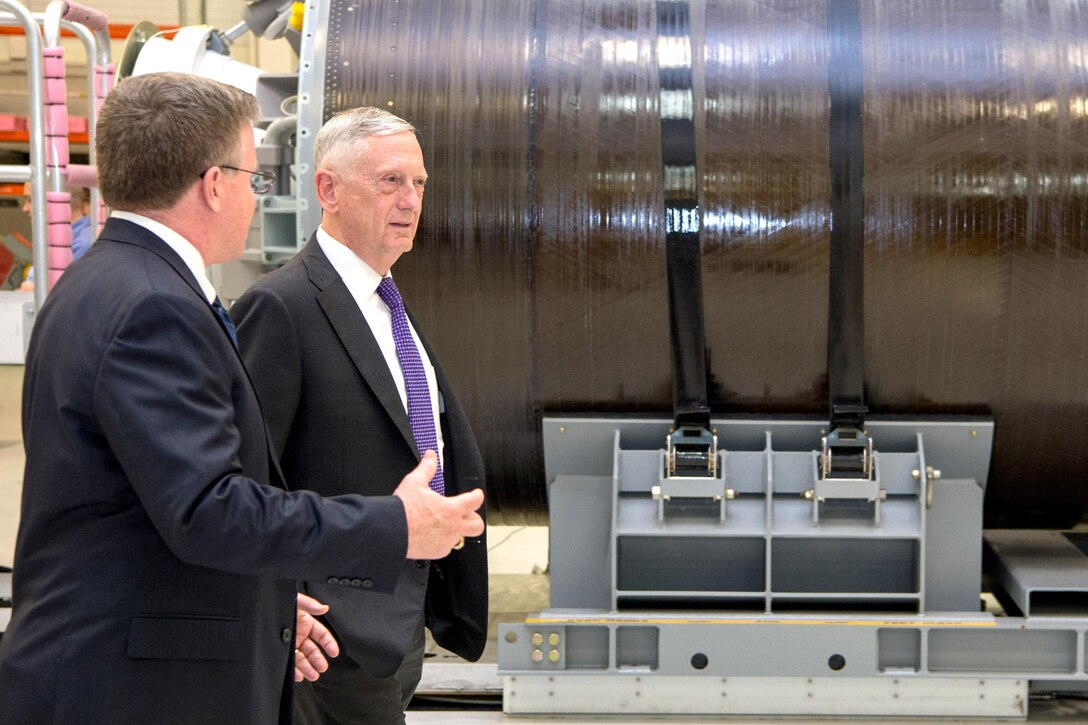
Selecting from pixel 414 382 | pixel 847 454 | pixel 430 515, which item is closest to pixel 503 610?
pixel 847 454

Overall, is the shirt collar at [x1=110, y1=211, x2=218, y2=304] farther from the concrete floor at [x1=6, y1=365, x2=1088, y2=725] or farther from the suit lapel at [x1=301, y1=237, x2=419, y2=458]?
the concrete floor at [x1=6, y1=365, x2=1088, y2=725]

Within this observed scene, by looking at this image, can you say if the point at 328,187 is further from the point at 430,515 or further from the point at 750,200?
the point at 750,200

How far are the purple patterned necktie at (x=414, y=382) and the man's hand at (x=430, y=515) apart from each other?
699 millimetres

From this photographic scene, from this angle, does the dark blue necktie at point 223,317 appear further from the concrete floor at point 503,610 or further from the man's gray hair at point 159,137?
the concrete floor at point 503,610

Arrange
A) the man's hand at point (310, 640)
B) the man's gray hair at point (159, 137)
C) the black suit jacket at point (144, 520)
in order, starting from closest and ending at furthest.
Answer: the black suit jacket at point (144, 520) < the man's gray hair at point (159, 137) < the man's hand at point (310, 640)

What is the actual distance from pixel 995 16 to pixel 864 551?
1696 mm

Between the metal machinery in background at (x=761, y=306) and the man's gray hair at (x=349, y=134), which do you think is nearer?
the man's gray hair at (x=349, y=134)

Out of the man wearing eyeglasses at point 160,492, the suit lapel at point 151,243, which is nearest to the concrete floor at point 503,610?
the man wearing eyeglasses at point 160,492

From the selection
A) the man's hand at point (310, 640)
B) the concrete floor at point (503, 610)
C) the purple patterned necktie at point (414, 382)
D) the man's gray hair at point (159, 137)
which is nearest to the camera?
the man's gray hair at point (159, 137)

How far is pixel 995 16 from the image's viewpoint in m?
3.63

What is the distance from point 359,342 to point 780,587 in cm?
193

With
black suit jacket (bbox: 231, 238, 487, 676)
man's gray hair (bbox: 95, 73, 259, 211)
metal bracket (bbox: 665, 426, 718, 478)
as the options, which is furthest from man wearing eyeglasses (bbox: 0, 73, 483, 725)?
metal bracket (bbox: 665, 426, 718, 478)

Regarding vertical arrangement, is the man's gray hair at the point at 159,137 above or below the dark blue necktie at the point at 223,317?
above

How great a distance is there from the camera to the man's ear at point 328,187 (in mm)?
2535
